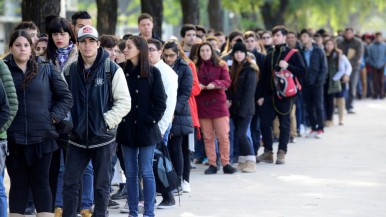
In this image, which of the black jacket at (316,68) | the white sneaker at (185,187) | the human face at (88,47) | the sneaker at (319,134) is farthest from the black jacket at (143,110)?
the sneaker at (319,134)

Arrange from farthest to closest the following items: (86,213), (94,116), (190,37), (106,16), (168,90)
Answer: (106,16), (190,37), (168,90), (86,213), (94,116)

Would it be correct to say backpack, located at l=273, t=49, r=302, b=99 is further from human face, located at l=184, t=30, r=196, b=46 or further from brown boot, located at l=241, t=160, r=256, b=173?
human face, located at l=184, t=30, r=196, b=46

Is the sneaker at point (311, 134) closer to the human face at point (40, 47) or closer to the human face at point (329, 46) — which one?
the human face at point (329, 46)

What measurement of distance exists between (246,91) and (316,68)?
5.69 meters

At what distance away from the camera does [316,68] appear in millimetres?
20344

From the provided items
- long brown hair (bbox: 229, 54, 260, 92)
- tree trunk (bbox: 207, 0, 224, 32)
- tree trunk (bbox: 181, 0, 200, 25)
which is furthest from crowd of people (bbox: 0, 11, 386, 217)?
tree trunk (bbox: 207, 0, 224, 32)

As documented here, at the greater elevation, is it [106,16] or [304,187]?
[106,16]

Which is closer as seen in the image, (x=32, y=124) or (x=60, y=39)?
(x=32, y=124)

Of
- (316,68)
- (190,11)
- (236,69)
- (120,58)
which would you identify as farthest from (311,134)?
(120,58)

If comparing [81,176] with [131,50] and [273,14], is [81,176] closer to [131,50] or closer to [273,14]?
[131,50]

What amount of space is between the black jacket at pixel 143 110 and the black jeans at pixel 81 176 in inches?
26.3

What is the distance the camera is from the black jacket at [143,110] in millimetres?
10352

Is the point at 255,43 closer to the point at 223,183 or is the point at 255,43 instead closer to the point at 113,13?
the point at 223,183

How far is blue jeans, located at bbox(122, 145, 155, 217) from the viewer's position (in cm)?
1045
